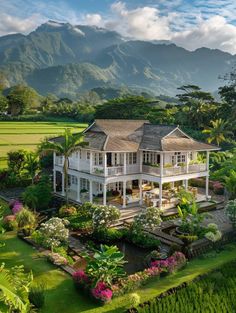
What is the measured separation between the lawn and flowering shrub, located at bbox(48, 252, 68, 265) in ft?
0.81

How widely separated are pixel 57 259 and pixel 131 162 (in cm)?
1219

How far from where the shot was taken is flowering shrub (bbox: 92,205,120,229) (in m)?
20.4

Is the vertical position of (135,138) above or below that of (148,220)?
above

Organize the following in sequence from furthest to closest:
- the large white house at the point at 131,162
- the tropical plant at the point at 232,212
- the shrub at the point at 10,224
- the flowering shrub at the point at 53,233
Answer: the large white house at the point at 131,162 → the shrub at the point at 10,224 → the tropical plant at the point at 232,212 → the flowering shrub at the point at 53,233

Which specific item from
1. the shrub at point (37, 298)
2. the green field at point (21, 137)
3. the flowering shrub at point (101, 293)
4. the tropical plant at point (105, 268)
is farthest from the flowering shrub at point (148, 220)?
the green field at point (21, 137)

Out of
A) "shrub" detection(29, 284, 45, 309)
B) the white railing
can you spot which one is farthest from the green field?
"shrub" detection(29, 284, 45, 309)

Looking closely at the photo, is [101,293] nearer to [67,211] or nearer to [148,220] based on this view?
[148,220]

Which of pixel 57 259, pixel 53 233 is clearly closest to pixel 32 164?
pixel 53 233

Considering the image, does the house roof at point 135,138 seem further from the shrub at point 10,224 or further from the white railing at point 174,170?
the shrub at point 10,224

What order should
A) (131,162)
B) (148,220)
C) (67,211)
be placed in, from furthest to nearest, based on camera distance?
(131,162) → (67,211) → (148,220)

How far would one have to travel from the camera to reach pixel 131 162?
2741cm

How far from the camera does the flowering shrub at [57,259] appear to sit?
16.4 meters

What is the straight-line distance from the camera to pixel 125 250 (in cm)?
1912

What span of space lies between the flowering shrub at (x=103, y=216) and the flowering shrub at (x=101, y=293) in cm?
673
